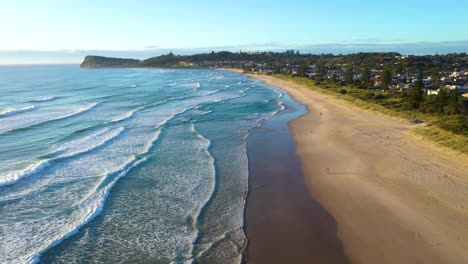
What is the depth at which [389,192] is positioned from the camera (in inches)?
559

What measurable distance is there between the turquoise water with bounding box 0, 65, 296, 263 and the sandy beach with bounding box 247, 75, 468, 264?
3595 mm

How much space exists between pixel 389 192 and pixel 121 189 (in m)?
13.3

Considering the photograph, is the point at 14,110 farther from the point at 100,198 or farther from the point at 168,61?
the point at 168,61

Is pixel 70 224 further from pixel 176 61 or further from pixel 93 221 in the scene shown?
pixel 176 61

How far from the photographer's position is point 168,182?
52.0 ft

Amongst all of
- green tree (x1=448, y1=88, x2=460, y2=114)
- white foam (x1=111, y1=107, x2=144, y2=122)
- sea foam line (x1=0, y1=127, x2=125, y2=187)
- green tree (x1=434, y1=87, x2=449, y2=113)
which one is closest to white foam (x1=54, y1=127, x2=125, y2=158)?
sea foam line (x1=0, y1=127, x2=125, y2=187)

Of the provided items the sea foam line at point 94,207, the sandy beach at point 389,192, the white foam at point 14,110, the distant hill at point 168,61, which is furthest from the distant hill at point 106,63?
the sandy beach at point 389,192

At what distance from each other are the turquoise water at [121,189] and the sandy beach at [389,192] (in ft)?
11.8

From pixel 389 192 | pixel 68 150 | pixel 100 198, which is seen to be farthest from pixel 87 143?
pixel 389 192

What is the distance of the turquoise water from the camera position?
34.5ft

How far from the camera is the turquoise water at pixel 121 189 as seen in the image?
10.5m

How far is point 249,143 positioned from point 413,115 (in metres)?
18.9

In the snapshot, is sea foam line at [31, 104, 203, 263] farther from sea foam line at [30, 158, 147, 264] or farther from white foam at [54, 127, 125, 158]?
white foam at [54, 127, 125, 158]

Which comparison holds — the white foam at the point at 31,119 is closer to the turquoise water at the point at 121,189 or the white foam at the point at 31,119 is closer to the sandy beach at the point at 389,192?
the turquoise water at the point at 121,189
